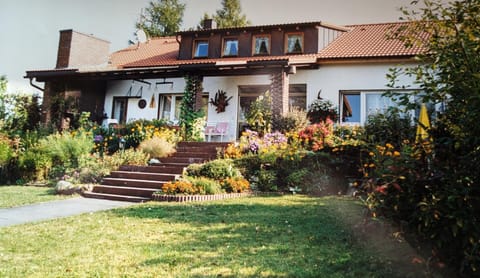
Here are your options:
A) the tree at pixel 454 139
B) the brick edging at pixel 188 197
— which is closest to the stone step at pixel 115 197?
the brick edging at pixel 188 197

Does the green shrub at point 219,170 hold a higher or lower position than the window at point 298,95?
lower

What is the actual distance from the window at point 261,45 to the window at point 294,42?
984 millimetres

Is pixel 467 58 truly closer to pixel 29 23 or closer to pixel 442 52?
pixel 442 52

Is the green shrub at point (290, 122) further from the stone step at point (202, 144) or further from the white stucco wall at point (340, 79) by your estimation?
the white stucco wall at point (340, 79)

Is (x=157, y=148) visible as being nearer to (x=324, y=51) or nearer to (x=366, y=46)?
(x=324, y=51)

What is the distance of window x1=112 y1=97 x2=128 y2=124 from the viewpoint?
18.5 metres

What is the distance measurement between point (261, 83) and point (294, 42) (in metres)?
2.73

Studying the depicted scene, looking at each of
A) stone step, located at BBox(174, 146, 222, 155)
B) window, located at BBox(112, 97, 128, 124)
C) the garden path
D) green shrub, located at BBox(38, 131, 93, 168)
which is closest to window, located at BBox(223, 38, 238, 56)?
window, located at BBox(112, 97, 128, 124)

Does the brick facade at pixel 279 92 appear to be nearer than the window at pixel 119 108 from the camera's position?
Yes

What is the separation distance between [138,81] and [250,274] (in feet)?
52.1

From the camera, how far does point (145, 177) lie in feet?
32.3

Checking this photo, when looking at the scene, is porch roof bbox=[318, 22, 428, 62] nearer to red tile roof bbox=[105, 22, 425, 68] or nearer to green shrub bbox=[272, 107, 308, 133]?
red tile roof bbox=[105, 22, 425, 68]

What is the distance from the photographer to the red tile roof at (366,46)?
14.7 metres

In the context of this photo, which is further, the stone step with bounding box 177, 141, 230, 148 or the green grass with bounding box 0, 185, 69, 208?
the stone step with bounding box 177, 141, 230, 148
